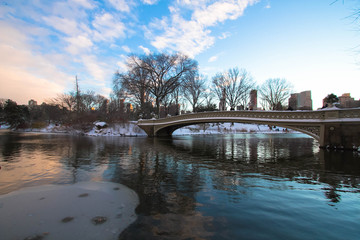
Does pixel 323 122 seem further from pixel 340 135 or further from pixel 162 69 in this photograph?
pixel 162 69

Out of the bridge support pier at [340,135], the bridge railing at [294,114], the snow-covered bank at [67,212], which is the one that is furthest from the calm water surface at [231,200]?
the bridge railing at [294,114]

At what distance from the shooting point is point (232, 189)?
184 inches

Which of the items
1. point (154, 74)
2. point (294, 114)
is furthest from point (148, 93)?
point (294, 114)

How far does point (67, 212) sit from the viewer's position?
321 centimetres

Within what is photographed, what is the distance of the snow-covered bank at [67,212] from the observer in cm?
255

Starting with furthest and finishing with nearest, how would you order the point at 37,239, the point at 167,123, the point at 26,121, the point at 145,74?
the point at 26,121 → the point at 145,74 → the point at 167,123 → the point at 37,239

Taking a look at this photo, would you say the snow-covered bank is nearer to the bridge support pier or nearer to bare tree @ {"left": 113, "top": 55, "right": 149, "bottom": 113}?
the bridge support pier

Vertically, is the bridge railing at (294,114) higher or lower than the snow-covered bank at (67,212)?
higher

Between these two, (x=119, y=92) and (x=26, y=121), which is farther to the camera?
(x=26, y=121)

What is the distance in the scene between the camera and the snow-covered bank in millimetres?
2549

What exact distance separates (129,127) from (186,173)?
30.7 m

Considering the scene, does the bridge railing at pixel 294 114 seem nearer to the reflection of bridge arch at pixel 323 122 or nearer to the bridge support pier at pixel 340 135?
the reflection of bridge arch at pixel 323 122

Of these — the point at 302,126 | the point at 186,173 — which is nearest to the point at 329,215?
the point at 186,173

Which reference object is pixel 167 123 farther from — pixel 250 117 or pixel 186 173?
pixel 186 173
